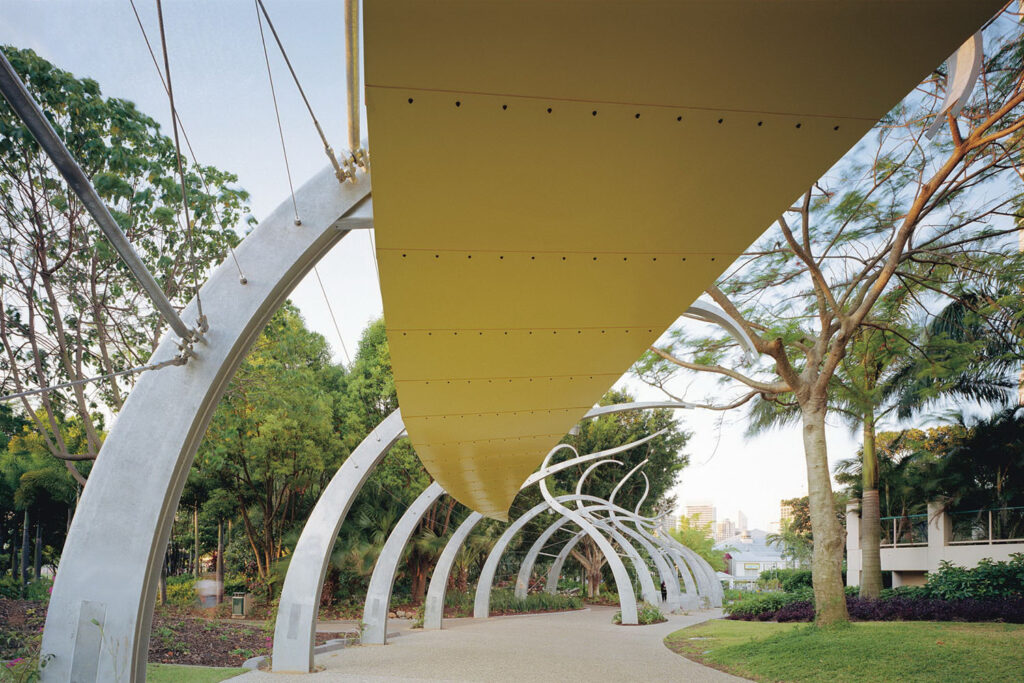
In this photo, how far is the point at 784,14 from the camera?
5.86ft

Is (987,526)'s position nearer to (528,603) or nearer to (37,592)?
(528,603)

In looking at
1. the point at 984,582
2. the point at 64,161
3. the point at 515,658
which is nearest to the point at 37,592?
the point at 515,658

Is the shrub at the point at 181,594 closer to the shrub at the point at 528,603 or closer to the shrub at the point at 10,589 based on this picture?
the shrub at the point at 10,589

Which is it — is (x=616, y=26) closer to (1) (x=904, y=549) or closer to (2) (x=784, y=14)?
(2) (x=784, y=14)

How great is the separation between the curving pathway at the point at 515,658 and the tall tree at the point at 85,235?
5.29 m

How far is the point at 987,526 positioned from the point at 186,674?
69.2ft

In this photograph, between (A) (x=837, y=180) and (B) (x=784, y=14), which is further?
(A) (x=837, y=180)

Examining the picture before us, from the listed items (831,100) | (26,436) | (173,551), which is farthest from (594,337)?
(173,551)

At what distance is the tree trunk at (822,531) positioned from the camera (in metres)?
12.6

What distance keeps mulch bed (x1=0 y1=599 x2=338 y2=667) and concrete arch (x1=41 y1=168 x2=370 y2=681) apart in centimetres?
630

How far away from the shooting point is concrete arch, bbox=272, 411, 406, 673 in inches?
394

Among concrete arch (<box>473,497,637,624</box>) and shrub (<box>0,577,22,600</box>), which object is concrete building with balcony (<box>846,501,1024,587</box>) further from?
shrub (<box>0,577,22,600</box>)

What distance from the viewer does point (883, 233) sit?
1384 centimetres

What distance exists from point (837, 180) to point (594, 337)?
11.9 metres
